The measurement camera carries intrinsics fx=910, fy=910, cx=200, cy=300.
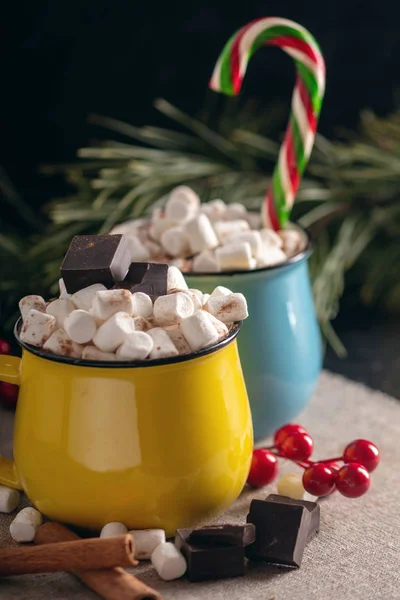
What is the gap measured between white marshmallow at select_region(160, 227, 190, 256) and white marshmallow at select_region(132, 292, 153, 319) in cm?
27

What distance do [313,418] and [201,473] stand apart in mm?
439

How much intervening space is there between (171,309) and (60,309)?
0.46ft

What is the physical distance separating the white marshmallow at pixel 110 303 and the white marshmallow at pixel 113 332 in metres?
0.01

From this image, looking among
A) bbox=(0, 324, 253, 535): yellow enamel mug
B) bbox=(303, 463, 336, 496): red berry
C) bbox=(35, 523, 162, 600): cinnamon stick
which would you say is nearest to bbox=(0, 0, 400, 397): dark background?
bbox=(303, 463, 336, 496): red berry

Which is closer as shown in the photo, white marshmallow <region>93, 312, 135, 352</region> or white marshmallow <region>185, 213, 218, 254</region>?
white marshmallow <region>93, 312, 135, 352</region>

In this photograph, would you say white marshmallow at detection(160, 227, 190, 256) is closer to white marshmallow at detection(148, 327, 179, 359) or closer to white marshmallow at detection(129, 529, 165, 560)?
white marshmallow at detection(148, 327, 179, 359)

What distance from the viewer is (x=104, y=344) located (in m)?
1.04

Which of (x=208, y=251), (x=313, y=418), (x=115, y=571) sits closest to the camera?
(x=115, y=571)

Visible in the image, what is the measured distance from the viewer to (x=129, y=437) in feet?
3.46

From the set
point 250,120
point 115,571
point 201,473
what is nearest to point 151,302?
point 201,473

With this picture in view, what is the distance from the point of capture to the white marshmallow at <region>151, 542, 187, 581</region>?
1051 mm

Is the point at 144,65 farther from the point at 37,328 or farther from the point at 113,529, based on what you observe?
the point at 113,529

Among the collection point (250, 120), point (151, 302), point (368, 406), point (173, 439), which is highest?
point (151, 302)

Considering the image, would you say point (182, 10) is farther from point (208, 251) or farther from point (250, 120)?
point (208, 251)
